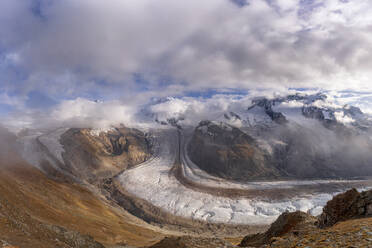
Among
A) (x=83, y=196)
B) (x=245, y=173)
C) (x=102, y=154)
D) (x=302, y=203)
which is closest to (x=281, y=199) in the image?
(x=302, y=203)

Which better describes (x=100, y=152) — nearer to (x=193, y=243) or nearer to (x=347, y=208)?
(x=193, y=243)

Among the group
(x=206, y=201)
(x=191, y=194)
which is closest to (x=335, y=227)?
(x=206, y=201)

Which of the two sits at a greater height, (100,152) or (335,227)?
(335,227)

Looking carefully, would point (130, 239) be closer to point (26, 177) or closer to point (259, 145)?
point (26, 177)

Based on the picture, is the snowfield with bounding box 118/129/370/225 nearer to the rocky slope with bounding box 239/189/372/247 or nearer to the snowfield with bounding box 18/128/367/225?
the snowfield with bounding box 18/128/367/225

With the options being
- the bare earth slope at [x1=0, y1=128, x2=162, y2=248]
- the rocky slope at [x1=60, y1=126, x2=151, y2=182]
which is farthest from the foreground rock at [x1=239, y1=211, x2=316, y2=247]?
the rocky slope at [x1=60, y1=126, x2=151, y2=182]

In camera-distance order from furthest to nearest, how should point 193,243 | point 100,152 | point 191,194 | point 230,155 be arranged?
point 230,155 → point 100,152 → point 191,194 → point 193,243

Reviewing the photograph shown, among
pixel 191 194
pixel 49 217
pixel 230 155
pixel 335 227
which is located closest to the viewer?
pixel 335 227

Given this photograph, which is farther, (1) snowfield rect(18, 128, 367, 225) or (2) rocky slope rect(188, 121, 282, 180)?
(2) rocky slope rect(188, 121, 282, 180)
